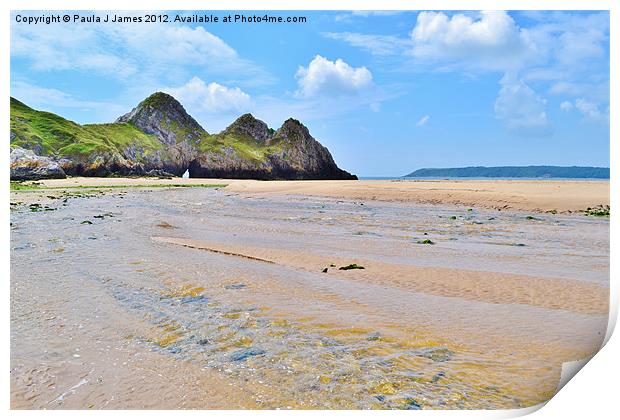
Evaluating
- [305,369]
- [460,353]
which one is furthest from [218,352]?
[460,353]

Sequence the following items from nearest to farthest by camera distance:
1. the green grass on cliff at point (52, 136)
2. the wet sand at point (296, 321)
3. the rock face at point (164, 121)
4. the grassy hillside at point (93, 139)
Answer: the wet sand at point (296, 321) < the green grass on cliff at point (52, 136) < the grassy hillside at point (93, 139) < the rock face at point (164, 121)

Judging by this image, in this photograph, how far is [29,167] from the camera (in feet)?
142

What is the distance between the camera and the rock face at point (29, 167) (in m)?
41.2

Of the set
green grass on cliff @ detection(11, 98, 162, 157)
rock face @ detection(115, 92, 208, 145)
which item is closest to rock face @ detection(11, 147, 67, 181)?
green grass on cliff @ detection(11, 98, 162, 157)

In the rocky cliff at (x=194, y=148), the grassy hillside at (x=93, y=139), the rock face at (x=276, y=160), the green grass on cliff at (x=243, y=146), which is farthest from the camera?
the green grass on cliff at (x=243, y=146)

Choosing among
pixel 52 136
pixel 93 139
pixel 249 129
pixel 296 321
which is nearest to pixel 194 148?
pixel 249 129

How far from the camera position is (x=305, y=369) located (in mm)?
3793

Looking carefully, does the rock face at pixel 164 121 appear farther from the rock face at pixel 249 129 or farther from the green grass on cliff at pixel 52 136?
the green grass on cliff at pixel 52 136

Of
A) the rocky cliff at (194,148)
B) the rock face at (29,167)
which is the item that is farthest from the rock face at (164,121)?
the rock face at (29,167)

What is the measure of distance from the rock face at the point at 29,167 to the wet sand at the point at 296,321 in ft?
122

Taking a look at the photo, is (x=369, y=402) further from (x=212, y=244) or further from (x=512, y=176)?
(x=512, y=176)

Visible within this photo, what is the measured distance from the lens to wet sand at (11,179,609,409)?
349cm

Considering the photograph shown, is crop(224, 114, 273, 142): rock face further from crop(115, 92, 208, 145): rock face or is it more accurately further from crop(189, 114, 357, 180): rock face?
crop(115, 92, 208, 145): rock face

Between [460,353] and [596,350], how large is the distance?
143cm
